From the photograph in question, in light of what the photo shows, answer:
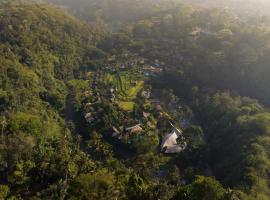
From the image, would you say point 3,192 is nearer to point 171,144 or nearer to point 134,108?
point 171,144

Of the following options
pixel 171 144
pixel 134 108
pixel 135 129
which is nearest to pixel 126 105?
pixel 134 108

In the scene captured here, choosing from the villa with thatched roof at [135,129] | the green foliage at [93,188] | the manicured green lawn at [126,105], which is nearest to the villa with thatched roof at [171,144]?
the villa with thatched roof at [135,129]

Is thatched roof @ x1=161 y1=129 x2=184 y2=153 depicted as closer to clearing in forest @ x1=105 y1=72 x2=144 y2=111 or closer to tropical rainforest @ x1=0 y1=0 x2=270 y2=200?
tropical rainforest @ x1=0 y1=0 x2=270 y2=200

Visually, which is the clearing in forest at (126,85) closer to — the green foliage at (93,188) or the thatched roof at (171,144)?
the thatched roof at (171,144)

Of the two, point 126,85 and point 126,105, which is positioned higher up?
point 126,85

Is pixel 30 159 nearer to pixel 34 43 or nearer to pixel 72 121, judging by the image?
pixel 72 121

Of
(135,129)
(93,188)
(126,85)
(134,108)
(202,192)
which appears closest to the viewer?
(202,192)

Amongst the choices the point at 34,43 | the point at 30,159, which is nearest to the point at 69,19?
the point at 34,43

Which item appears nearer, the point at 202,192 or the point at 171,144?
the point at 202,192
